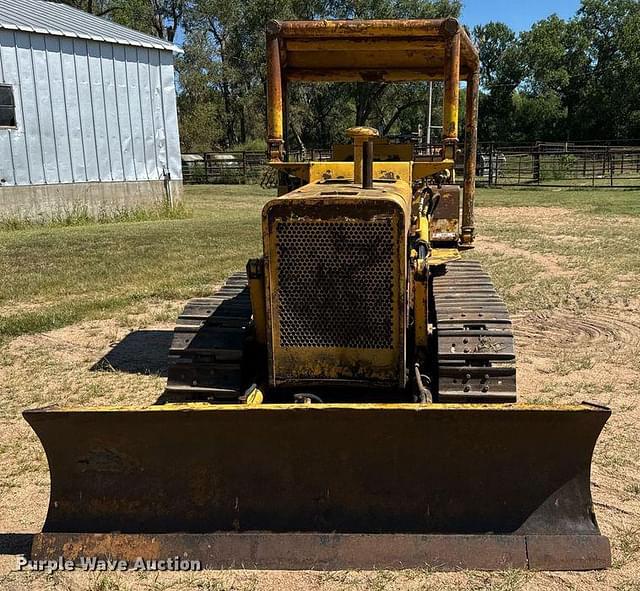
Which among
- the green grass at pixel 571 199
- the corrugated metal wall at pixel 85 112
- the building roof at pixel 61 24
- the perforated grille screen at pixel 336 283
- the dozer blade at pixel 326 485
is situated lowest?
the green grass at pixel 571 199

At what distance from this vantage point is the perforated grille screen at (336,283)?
12.7 ft

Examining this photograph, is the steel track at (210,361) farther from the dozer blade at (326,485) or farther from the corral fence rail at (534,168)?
the corral fence rail at (534,168)

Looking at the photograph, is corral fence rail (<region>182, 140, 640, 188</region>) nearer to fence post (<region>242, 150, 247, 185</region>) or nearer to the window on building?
fence post (<region>242, 150, 247, 185</region>)

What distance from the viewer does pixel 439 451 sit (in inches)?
140

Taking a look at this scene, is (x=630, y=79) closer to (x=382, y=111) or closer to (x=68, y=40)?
(x=382, y=111)

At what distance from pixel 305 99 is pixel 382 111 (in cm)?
602

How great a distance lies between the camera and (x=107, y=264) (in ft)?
37.1

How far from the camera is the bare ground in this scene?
3367 millimetres

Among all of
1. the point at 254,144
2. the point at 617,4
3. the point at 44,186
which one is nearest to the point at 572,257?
the point at 44,186

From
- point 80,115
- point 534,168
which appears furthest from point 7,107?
point 534,168

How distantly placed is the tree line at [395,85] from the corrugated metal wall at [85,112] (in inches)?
1024

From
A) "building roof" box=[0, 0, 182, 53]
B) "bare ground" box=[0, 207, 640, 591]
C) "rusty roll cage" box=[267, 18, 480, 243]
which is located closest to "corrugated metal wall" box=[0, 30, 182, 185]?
"building roof" box=[0, 0, 182, 53]

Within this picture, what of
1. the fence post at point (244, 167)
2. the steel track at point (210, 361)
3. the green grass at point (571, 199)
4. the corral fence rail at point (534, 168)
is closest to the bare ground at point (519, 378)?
the steel track at point (210, 361)

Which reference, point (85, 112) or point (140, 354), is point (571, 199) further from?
point (140, 354)
